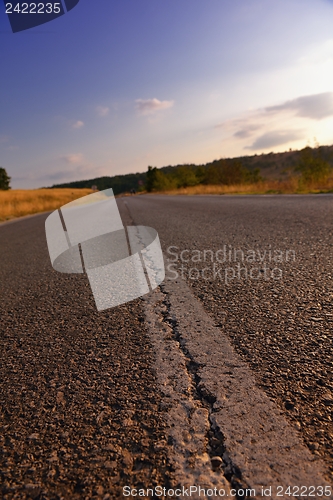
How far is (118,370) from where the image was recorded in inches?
51.9

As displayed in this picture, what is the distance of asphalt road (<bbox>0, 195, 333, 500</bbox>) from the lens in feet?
2.83

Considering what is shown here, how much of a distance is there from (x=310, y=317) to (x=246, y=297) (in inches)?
17.8

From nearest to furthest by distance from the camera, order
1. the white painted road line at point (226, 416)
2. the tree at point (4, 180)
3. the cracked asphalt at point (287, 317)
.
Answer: the white painted road line at point (226, 416) < the cracked asphalt at point (287, 317) < the tree at point (4, 180)

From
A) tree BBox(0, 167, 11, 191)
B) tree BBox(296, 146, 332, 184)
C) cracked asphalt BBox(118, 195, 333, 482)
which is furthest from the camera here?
tree BBox(0, 167, 11, 191)

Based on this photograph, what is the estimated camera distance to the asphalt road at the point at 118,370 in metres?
0.86

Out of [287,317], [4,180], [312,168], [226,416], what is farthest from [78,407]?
[4,180]

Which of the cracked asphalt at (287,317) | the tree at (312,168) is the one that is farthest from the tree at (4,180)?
the cracked asphalt at (287,317)

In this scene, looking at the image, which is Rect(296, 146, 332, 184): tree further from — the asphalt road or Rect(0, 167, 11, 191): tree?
Rect(0, 167, 11, 191): tree

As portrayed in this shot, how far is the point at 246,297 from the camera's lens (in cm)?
203

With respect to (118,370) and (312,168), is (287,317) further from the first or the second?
(312,168)

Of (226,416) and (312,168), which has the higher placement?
(312,168)

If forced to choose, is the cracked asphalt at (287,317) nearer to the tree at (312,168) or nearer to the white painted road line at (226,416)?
the white painted road line at (226,416)

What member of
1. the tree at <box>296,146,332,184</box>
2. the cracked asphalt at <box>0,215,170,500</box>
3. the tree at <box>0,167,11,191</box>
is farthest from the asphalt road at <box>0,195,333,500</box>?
the tree at <box>0,167,11,191</box>

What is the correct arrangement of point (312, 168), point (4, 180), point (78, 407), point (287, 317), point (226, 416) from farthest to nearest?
point (4, 180)
point (312, 168)
point (287, 317)
point (78, 407)
point (226, 416)
